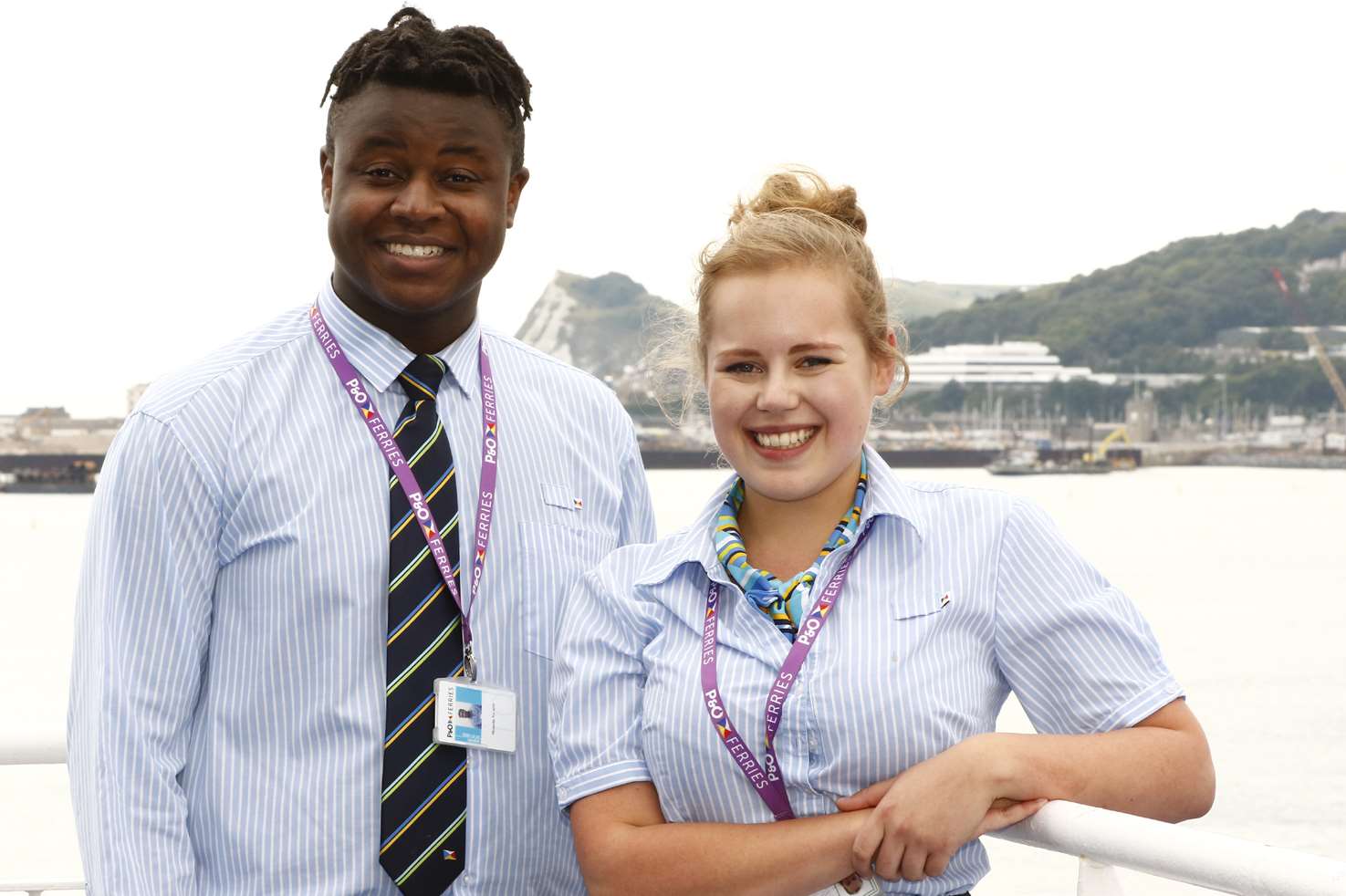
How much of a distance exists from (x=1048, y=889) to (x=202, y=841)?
18.1 m

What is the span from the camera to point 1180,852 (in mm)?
1375

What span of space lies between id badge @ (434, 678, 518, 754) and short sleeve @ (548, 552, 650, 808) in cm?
13

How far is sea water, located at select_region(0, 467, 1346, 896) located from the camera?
20500 millimetres

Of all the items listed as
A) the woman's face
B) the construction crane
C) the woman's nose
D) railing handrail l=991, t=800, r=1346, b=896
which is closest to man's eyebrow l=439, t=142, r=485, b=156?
the woman's face

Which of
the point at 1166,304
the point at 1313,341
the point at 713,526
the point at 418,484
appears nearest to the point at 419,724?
the point at 418,484

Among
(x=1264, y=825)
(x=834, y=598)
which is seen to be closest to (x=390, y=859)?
(x=834, y=598)

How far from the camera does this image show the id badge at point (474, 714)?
178cm

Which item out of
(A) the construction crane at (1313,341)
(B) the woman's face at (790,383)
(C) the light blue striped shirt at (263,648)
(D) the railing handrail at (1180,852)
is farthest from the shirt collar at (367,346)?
(A) the construction crane at (1313,341)

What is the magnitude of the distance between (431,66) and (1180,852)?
4.12ft

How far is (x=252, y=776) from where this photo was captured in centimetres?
178

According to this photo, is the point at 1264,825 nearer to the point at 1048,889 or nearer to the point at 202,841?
the point at 1048,889

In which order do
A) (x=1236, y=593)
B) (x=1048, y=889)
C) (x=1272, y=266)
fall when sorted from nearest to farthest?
(x=1048, y=889), (x=1236, y=593), (x=1272, y=266)

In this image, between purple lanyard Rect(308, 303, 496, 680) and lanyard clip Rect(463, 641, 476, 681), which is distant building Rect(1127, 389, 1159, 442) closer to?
purple lanyard Rect(308, 303, 496, 680)

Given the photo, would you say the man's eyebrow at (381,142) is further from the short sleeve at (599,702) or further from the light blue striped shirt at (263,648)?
the short sleeve at (599,702)
